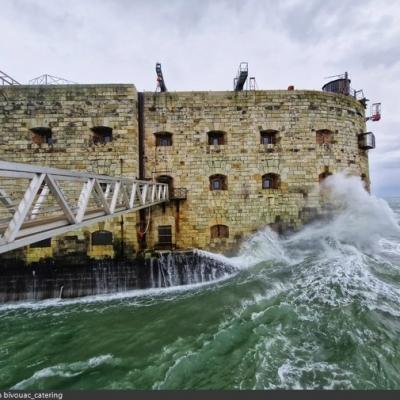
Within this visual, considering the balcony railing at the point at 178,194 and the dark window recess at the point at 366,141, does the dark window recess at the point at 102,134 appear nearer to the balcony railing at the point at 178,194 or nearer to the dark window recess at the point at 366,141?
the balcony railing at the point at 178,194

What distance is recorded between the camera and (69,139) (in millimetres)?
9484

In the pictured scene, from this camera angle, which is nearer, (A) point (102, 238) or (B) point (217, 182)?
(A) point (102, 238)

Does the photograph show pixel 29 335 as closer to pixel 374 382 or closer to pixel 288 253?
pixel 374 382

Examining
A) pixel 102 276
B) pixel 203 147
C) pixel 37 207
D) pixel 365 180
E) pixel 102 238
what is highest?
pixel 203 147

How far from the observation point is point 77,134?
9.52 meters

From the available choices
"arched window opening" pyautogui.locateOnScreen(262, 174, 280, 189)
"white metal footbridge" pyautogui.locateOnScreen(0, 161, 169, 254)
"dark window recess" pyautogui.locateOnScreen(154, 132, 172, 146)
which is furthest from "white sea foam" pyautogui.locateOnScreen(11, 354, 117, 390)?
"arched window opening" pyautogui.locateOnScreen(262, 174, 280, 189)

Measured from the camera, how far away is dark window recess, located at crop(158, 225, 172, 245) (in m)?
10.1

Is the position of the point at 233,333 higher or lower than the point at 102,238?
lower

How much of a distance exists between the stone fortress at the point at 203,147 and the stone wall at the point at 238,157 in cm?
5

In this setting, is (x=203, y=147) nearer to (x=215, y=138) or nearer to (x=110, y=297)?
(x=215, y=138)

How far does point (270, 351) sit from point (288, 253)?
5.95 metres

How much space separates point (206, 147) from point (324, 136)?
5.83m

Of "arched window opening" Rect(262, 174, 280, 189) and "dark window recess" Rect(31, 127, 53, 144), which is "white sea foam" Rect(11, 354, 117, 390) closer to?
"dark window recess" Rect(31, 127, 53, 144)

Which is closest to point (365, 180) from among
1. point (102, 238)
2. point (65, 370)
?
point (102, 238)
